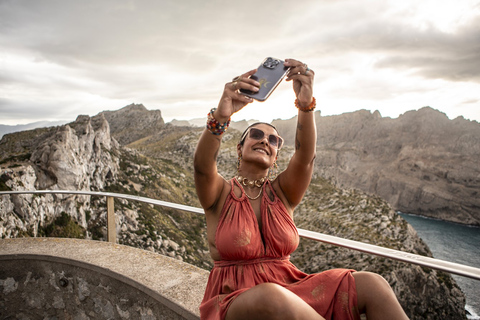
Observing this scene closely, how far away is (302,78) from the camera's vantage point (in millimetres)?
2094

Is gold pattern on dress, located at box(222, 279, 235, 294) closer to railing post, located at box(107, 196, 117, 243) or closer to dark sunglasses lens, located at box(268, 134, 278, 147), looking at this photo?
dark sunglasses lens, located at box(268, 134, 278, 147)

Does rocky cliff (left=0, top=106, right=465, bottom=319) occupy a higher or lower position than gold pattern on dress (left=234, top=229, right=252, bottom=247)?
lower

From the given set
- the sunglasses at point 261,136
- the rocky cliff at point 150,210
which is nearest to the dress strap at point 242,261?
the sunglasses at point 261,136

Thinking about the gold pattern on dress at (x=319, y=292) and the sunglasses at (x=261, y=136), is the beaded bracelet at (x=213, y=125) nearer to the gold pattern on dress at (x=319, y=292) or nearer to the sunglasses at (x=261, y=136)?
the sunglasses at (x=261, y=136)

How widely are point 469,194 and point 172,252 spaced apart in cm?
19386

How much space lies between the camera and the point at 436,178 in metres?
180

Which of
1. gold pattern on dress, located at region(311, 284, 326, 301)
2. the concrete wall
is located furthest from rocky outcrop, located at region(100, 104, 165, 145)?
gold pattern on dress, located at region(311, 284, 326, 301)

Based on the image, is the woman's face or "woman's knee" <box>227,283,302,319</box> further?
the woman's face

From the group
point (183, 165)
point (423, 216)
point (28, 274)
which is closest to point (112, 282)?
point (28, 274)

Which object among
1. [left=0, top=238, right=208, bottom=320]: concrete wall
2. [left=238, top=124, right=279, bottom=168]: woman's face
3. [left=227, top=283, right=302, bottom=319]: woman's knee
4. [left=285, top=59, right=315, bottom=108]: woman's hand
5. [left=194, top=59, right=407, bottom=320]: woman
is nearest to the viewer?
[left=227, top=283, right=302, bottom=319]: woman's knee

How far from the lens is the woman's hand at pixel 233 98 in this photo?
1880 mm

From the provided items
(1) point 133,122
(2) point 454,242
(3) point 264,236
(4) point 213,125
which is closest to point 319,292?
(3) point 264,236

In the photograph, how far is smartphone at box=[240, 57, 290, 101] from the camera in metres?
1.91

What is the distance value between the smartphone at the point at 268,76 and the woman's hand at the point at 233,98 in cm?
4
